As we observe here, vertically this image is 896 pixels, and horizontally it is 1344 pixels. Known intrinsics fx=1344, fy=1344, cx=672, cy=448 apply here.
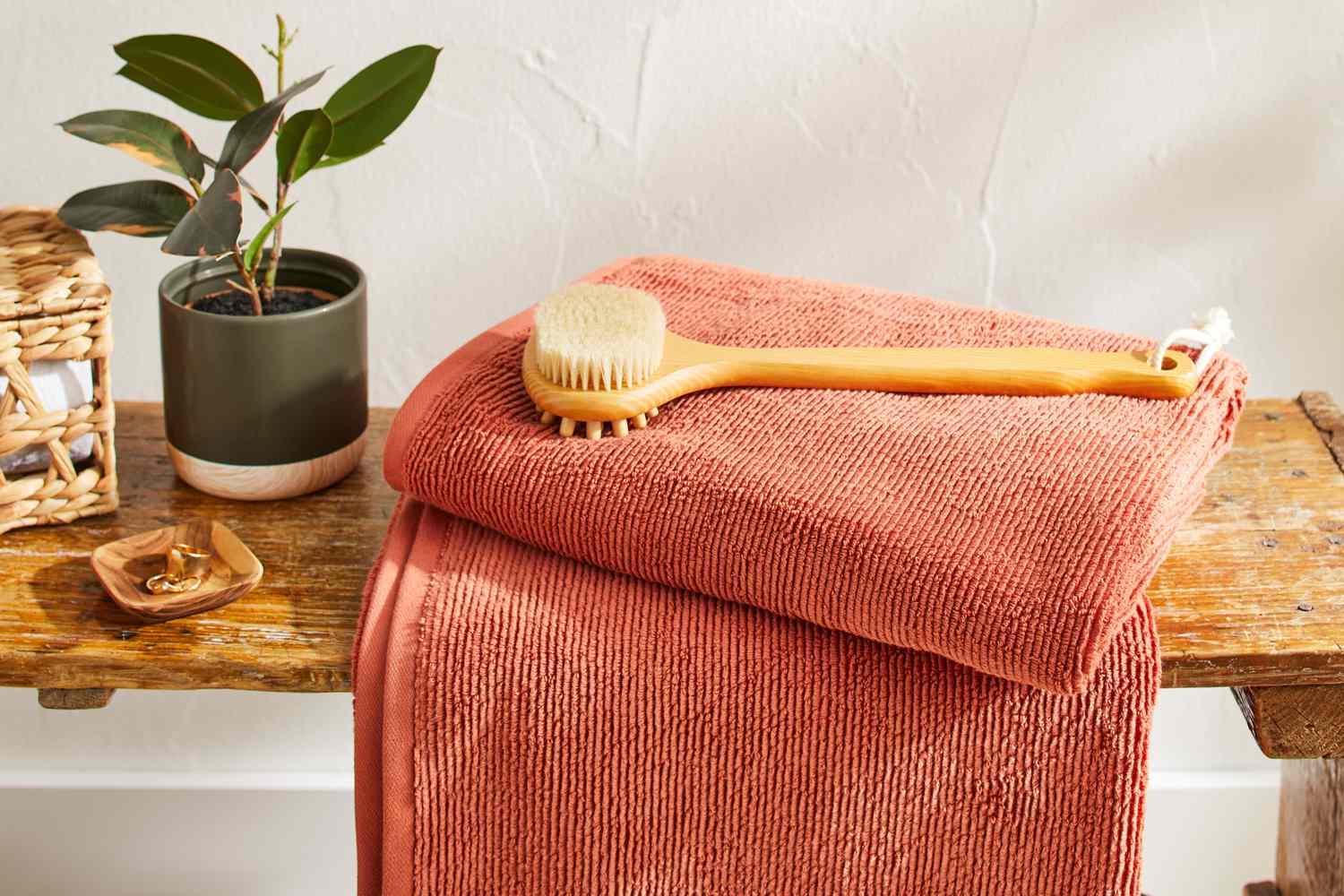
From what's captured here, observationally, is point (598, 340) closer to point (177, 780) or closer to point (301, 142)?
point (301, 142)

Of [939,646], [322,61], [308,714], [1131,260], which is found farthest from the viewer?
[308,714]

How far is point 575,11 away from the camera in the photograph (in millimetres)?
942

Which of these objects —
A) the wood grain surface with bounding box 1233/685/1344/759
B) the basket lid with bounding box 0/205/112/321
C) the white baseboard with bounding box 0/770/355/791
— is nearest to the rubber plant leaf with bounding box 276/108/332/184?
the basket lid with bounding box 0/205/112/321

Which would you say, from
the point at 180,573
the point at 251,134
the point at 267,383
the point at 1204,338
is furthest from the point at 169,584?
the point at 1204,338

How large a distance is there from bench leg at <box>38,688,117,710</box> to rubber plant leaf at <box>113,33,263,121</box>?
29 cm

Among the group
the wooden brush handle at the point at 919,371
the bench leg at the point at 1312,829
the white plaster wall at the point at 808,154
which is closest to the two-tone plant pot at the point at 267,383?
the wooden brush handle at the point at 919,371

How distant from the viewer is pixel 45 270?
70 centimetres

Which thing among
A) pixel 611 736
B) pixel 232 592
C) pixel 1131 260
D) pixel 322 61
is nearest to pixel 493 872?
pixel 611 736

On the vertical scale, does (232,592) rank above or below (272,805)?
above

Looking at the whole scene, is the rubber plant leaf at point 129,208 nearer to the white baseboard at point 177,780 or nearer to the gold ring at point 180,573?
the gold ring at point 180,573

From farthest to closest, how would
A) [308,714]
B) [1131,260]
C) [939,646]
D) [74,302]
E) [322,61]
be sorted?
[308,714] → [1131,260] → [322,61] → [74,302] → [939,646]

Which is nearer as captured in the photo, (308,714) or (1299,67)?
(1299,67)

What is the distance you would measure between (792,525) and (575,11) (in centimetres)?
50

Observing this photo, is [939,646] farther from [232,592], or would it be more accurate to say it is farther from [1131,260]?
[1131,260]
